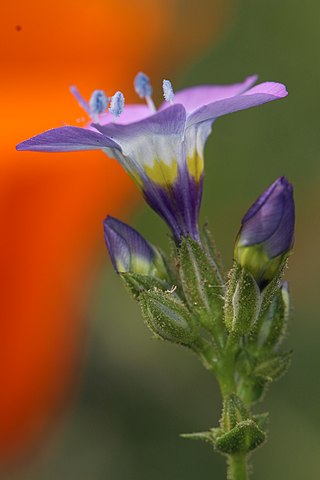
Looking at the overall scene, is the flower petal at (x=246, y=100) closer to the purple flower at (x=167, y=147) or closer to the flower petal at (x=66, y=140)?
the purple flower at (x=167, y=147)

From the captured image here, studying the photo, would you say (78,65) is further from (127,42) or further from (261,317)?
(261,317)

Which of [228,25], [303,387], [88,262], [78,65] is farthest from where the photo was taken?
[78,65]

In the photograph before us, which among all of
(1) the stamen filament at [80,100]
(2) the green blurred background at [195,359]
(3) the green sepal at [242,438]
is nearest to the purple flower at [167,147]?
(1) the stamen filament at [80,100]

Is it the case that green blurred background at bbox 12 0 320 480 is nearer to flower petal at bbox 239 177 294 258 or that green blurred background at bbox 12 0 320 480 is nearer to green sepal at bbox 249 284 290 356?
green sepal at bbox 249 284 290 356

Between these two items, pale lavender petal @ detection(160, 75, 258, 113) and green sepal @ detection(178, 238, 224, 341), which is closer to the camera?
green sepal @ detection(178, 238, 224, 341)

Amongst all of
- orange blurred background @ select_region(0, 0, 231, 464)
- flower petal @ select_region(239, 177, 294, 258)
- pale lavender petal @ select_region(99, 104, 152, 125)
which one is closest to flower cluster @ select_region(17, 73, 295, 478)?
flower petal @ select_region(239, 177, 294, 258)

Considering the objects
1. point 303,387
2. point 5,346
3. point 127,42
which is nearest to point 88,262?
point 5,346

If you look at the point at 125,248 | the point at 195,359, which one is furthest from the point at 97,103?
the point at 195,359
